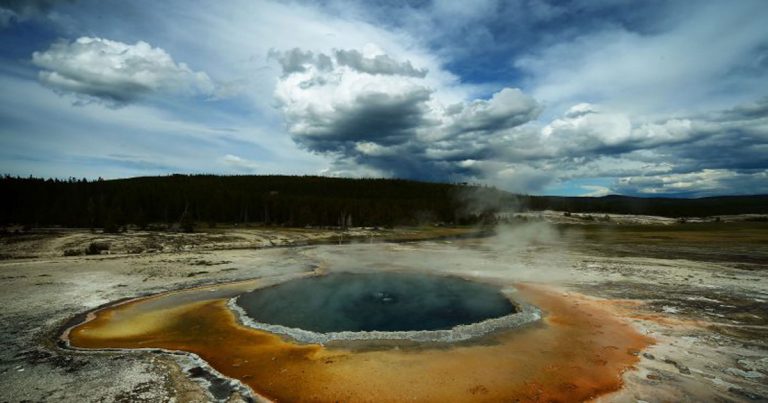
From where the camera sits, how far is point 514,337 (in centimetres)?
1183

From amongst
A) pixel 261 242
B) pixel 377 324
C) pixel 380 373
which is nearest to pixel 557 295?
pixel 377 324

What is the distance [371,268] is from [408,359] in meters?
15.7

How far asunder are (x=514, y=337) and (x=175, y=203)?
69050 millimetres

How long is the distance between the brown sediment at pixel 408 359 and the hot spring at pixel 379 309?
3.19 ft

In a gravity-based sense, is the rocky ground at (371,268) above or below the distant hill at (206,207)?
below

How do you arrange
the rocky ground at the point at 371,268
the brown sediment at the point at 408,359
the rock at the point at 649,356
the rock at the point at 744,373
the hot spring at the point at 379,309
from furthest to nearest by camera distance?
the hot spring at the point at 379,309
the rock at the point at 649,356
the rock at the point at 744,373
the rocky ground at the point at 371,268
the brown sediment at the point at 408,359

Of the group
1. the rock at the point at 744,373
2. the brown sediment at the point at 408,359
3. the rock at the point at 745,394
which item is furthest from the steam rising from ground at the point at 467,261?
the rock at the point at 745,394

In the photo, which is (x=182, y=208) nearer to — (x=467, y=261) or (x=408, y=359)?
(x=467, y=261)

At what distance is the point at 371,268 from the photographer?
25672 millimetres

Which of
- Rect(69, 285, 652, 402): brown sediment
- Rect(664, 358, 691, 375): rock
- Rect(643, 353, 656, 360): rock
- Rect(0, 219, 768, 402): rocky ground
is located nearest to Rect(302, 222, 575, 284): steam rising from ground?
Rect(0, 219, 768, 402): rocky ground

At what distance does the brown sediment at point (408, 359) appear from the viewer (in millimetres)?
8406

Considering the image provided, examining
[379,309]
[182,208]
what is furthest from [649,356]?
[182,208]

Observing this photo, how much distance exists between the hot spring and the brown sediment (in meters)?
0.97

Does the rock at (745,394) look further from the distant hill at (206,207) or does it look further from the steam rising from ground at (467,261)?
the distant hill at (206,207)
